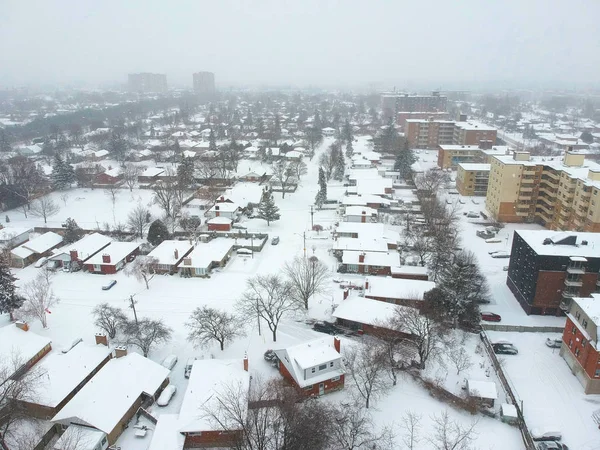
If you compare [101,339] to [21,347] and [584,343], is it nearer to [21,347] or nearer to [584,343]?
[21,347]

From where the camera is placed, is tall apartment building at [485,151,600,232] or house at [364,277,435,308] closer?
house at [364,277,435,308]

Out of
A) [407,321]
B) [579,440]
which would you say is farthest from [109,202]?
[579,440]

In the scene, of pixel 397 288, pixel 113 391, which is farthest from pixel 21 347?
pixel 397 288

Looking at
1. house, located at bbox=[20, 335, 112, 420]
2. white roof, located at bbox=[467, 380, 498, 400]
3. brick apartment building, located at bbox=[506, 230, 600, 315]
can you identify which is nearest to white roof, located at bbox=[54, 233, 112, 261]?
house, located at bbox=[20, 335, 112, 420]

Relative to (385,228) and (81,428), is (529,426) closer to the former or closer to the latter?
(81,428)

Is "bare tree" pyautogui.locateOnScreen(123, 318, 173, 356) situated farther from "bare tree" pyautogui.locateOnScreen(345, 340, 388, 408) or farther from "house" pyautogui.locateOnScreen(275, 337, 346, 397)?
"bare tree" pyautogui.locateOnScreen(345, 340, 388, 408)
